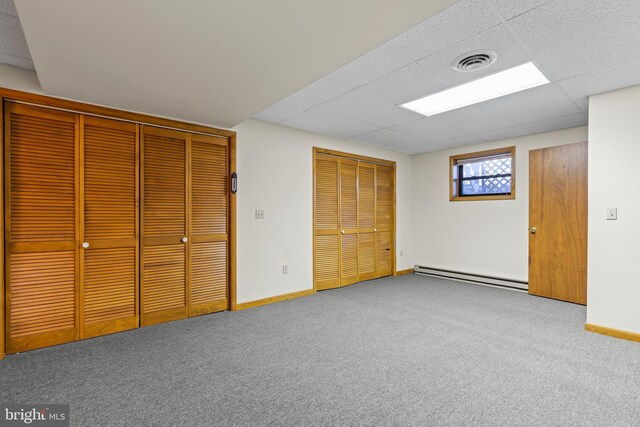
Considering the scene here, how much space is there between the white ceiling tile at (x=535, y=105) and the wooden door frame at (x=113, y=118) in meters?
2.95

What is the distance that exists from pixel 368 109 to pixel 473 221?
9.55 ft

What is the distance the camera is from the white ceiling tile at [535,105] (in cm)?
297

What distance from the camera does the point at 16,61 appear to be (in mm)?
2424

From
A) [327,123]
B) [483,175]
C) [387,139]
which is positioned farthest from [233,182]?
[483,175]

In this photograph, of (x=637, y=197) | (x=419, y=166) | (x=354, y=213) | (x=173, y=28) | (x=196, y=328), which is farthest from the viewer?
(x=419, y=166)

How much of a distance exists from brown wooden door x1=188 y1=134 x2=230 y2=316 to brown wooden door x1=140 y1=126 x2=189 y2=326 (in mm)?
99

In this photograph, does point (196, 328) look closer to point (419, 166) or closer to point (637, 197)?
point (637, 197)

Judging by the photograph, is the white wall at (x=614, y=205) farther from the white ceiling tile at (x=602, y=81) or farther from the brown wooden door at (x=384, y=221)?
the brown wooden door at (x=384, y=221)

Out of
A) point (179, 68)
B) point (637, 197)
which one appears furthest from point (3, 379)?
point (637, 197)

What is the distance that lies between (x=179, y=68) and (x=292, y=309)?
2.74 m

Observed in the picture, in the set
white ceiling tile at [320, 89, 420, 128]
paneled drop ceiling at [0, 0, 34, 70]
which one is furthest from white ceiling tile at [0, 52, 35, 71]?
white ceiling tile at [320, 89, 420, 128]

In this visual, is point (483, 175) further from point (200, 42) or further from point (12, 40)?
point (12, 40)

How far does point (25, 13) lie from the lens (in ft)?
5.00

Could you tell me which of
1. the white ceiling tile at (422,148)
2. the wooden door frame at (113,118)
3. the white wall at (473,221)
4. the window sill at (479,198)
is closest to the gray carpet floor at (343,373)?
the wooden door frame at (113,118)
